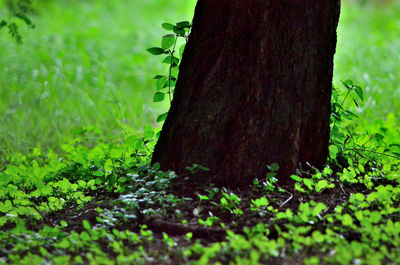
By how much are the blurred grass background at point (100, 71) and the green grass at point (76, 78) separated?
13mm

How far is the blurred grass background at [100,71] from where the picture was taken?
5.57m

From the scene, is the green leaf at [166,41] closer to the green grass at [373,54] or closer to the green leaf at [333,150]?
the green leaf at [333,150]

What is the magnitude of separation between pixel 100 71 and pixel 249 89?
477 centimetres

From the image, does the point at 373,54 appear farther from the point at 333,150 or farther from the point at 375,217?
the point at 375,217

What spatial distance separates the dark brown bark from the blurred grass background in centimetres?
184

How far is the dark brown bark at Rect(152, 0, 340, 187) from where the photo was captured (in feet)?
9.97

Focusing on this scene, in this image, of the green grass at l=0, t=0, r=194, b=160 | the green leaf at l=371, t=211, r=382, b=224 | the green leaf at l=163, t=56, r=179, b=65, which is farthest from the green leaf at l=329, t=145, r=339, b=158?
the green grass at l=0, t=0, r=194, b=160

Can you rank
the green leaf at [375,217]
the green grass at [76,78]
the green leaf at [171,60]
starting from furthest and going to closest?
the green grass at [76,78] → the green leaf at [171,60] → the green leaf at [375,217]

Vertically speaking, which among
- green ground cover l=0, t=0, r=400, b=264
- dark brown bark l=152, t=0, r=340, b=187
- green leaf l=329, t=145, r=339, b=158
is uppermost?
dark brown bark l=152, t=0, r=340, b=187

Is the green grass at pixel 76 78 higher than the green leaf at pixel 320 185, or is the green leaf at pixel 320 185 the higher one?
the green grass at pixel 76 78

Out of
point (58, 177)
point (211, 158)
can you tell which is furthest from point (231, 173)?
point (58, 177)

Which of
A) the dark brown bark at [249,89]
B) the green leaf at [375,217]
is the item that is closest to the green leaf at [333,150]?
the dark brown bark at [249,89]

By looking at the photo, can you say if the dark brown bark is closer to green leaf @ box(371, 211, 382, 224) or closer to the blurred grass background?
green leaf @ box(371, 211, 382, 224)

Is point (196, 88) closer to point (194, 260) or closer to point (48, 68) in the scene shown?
point (194, 260)
